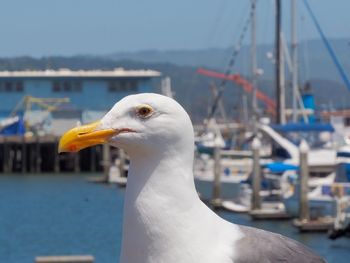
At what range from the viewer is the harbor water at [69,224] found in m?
28.0

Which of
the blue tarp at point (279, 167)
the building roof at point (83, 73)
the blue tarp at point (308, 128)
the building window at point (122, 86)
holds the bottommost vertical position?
the blue tarp at point (279, 167)

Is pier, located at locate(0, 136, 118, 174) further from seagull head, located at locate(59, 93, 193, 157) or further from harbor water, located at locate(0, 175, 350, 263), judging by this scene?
seagull head, located at locate(59, 93, 193, 157)

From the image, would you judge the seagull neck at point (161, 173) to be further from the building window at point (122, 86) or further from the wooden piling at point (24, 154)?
the building window at point (122, 86)

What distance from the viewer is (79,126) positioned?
15.2ft

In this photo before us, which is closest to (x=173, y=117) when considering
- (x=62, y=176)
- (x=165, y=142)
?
(x=165, y=142)

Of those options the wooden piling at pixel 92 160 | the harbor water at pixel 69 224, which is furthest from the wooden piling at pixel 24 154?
the harbor water at pixel 69 224

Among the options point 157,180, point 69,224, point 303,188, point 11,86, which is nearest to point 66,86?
point 11,86

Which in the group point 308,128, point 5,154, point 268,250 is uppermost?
point 268,250

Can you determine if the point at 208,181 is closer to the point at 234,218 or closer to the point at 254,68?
the point at 234,218

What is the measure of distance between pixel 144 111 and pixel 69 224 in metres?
34.4

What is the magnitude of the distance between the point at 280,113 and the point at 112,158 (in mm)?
28667

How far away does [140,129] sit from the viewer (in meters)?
4.48

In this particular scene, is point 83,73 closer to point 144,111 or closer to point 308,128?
point 308,128

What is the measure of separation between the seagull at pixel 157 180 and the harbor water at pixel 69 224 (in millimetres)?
17630
